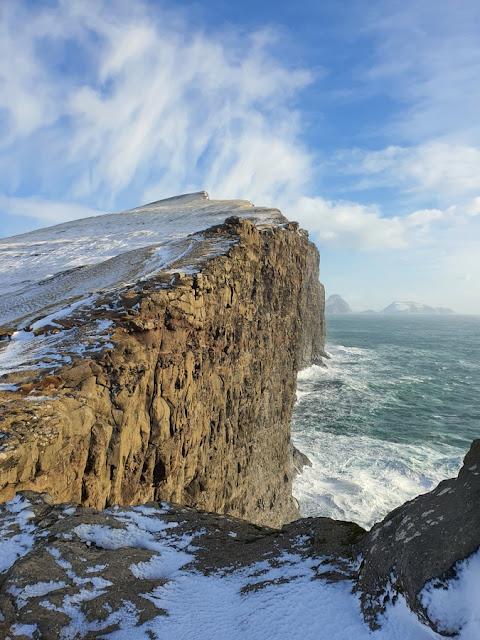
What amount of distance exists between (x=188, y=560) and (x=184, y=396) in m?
9.10

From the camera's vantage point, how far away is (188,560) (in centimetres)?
645

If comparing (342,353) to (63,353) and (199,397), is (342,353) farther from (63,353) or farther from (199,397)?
(63,353)

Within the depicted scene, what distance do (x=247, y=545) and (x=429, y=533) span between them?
136 inches

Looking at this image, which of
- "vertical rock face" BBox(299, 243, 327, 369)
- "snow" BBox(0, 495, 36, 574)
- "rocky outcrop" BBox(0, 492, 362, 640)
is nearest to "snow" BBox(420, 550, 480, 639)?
"rocky outcrop" BBox(0, 492, 362, 640)

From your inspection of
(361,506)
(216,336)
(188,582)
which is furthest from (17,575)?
(361,506)

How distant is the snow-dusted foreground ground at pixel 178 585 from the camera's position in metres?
4.43

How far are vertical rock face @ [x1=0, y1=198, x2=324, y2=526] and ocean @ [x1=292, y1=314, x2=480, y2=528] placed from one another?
253 inches

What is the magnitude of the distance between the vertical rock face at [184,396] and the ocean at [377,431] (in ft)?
21.1

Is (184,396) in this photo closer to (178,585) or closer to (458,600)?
(178,585)

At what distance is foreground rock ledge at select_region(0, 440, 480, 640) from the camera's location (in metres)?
4.66

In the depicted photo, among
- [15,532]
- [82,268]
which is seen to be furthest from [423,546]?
[82,268]

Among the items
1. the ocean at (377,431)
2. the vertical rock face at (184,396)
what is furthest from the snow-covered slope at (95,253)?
the ocean at (377,431)

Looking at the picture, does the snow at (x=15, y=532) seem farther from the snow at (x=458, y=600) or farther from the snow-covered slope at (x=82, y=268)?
the snow at (x=458, y=600)

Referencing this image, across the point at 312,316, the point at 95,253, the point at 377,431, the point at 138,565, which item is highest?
the point at 95,253
